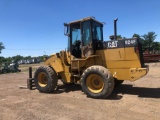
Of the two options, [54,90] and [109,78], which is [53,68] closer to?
[54,90]

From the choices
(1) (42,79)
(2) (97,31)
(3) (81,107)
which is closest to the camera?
(3) (81,107)

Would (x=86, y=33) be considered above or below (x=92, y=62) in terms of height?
above

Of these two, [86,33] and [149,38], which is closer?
[86,33]

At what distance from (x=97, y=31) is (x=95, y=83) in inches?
99.9

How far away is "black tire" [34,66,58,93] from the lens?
10.2 meters

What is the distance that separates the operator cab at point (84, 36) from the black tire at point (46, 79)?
1.36 m

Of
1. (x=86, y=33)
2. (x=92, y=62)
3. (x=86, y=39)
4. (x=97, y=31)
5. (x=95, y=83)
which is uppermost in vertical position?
(x=97, y=31)

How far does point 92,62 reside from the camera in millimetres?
9664

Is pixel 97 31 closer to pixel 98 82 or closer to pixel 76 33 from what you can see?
pixel 76 33

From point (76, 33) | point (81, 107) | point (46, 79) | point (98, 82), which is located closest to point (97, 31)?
point (76, 33)

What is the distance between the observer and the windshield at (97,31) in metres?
9.73

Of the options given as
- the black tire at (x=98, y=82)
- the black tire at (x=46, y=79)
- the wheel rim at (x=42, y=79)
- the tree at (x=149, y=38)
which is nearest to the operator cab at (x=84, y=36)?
the black tire at (x=98, y=82)

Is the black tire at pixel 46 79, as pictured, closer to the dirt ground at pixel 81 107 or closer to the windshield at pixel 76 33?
the dirt ground at pixel 81 107

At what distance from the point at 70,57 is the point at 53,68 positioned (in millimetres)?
1058
